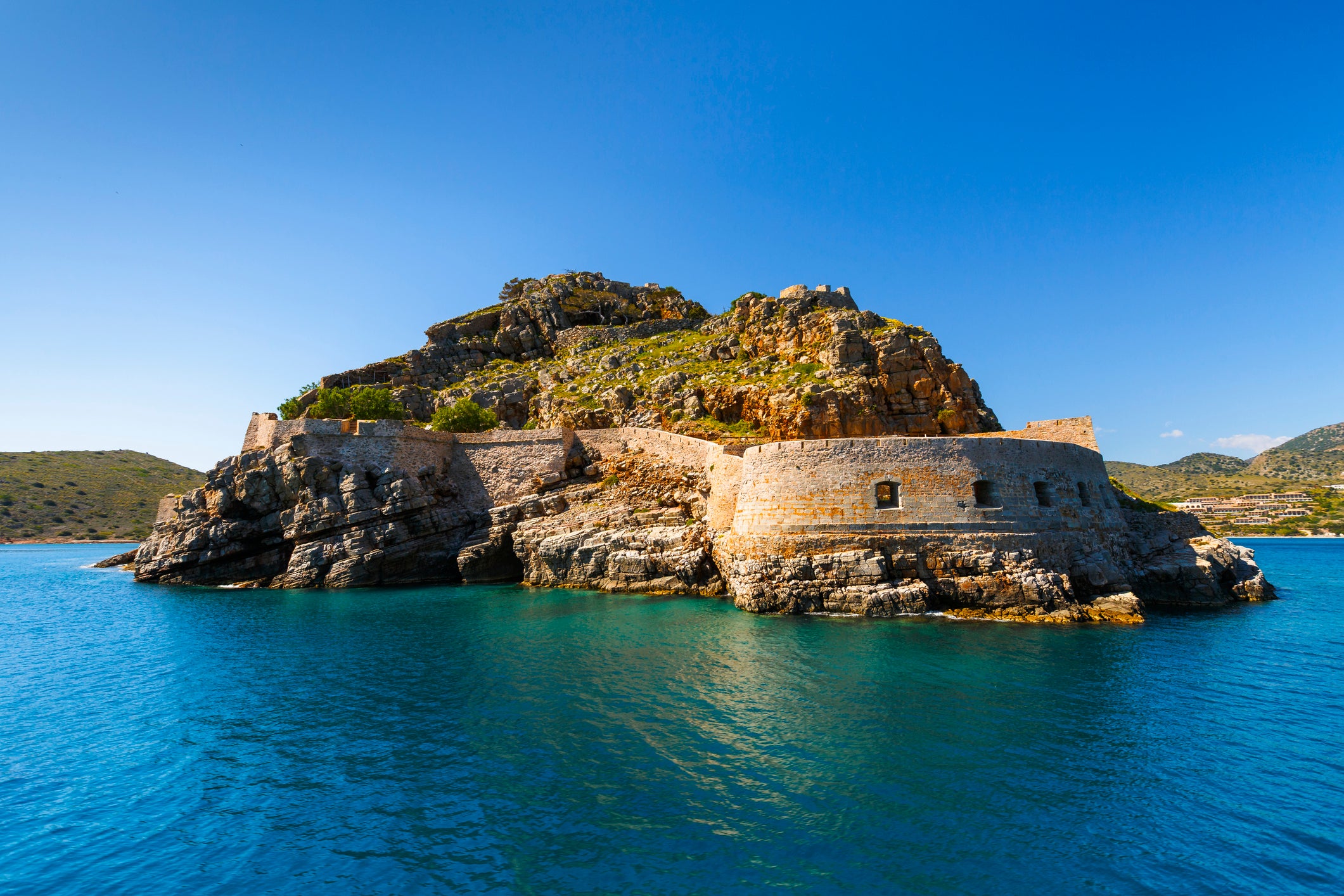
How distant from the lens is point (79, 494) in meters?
87.5

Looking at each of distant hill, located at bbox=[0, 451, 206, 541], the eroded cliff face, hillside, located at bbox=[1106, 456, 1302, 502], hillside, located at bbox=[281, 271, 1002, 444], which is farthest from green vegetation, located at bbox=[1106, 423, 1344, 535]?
distant hill, located at bbox=[0, 451, 206, 541]

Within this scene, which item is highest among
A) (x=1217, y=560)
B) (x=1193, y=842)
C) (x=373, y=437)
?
(x=373, y=437)

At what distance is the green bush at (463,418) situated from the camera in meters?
46.1

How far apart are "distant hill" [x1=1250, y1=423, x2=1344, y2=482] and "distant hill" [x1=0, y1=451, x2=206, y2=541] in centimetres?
19191

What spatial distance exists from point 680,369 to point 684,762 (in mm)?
40459

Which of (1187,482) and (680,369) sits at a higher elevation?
(680,369)

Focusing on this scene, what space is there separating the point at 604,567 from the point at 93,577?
1399 inches

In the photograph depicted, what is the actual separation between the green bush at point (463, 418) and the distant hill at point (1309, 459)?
146 m

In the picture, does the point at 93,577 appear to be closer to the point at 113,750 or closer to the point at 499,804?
the point at 113,750

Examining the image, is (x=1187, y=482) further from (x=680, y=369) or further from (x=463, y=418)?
(x=463, y=418)

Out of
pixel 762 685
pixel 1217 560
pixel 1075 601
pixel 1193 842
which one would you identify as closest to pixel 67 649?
pixel 762 685

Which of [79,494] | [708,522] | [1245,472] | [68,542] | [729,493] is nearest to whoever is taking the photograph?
[729,493]

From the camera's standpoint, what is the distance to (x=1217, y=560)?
1059 inches

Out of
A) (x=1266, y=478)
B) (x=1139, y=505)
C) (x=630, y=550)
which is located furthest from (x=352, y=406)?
(x=1266, y=478)
